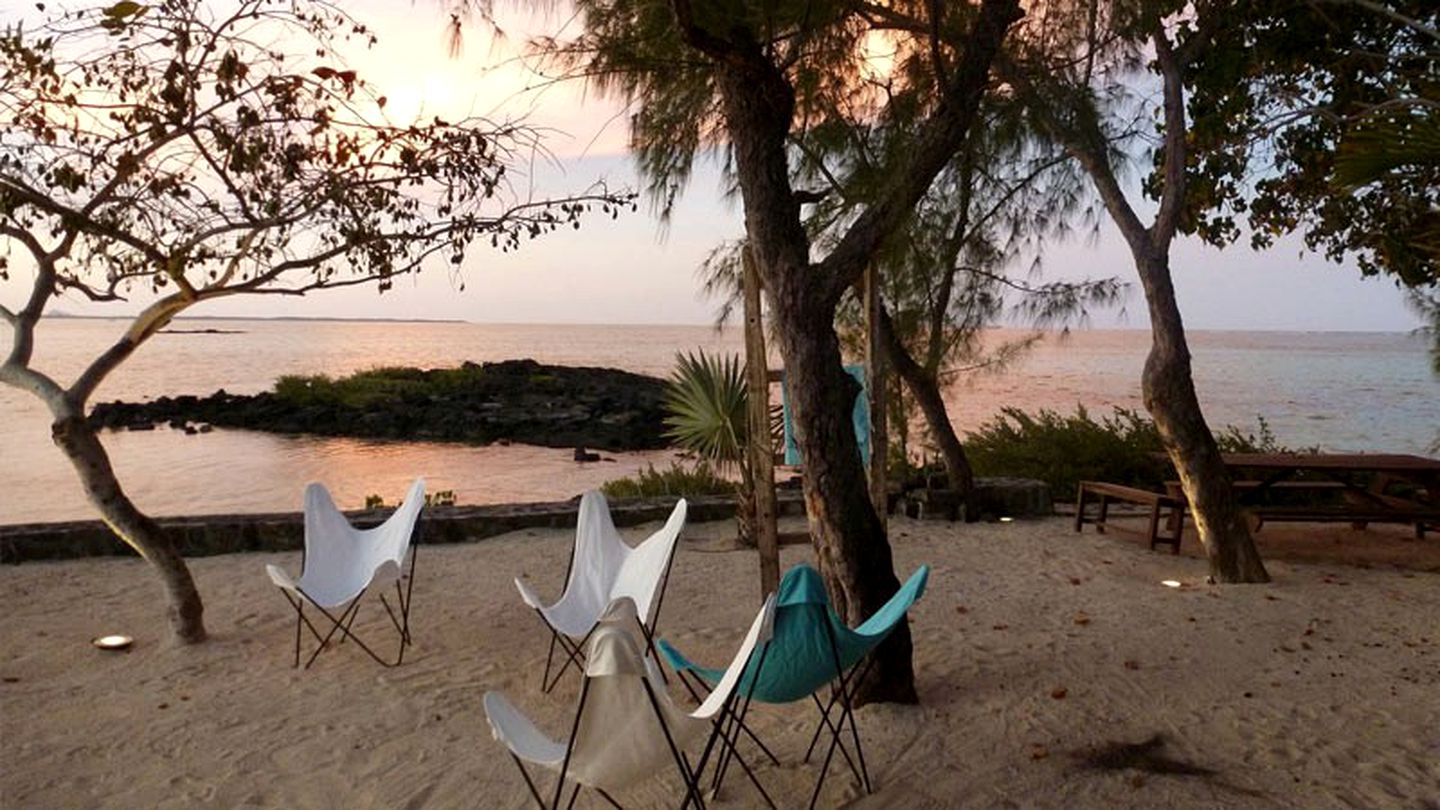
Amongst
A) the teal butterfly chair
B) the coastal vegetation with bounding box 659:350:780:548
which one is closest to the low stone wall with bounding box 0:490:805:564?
the coastal vegetation with bounding box 659:350:780:548

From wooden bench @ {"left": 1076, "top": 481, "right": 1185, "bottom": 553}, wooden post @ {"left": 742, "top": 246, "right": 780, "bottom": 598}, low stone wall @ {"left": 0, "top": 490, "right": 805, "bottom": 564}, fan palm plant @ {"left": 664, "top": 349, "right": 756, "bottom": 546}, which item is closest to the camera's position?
wooden post @ {"left": 742, "top": 246, "right": 780, "bottom": 598}

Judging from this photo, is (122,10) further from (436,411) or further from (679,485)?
(436,411)

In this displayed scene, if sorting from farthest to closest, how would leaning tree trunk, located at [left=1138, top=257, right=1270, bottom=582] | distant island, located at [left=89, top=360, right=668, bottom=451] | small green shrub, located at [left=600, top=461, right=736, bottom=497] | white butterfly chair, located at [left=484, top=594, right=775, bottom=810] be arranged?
distant island, located at [left=89, top=360, right=668, bottom=451] → small green shrub, located at [left=600, top=461, right=736, bottom=497] → leaning tree trunk, located at [left=1138, top=257, right=1270, bottom=582] → white butterfly chair, located at [left=484, top=594, right=775, bottom=810]

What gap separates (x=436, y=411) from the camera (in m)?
23.6

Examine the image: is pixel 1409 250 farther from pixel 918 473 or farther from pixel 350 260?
pixel 350 260

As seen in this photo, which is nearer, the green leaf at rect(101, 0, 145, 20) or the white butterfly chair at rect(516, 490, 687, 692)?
the green leaf at rect(101, 0, 145, 20)

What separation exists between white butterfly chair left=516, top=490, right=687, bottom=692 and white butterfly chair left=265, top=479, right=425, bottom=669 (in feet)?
2.21

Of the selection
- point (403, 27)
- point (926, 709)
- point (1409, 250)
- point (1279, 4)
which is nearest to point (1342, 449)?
point (1409, 250)

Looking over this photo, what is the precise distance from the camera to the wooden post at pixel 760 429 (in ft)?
14.7

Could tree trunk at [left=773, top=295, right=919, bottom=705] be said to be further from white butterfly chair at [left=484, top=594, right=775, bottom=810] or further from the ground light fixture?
the ground light fixture

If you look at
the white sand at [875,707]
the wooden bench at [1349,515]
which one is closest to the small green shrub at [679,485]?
the white sand at [875,707]

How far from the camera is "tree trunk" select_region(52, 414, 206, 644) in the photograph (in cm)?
461

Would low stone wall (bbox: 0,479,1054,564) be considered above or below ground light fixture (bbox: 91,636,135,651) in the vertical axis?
above

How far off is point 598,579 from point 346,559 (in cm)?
135
